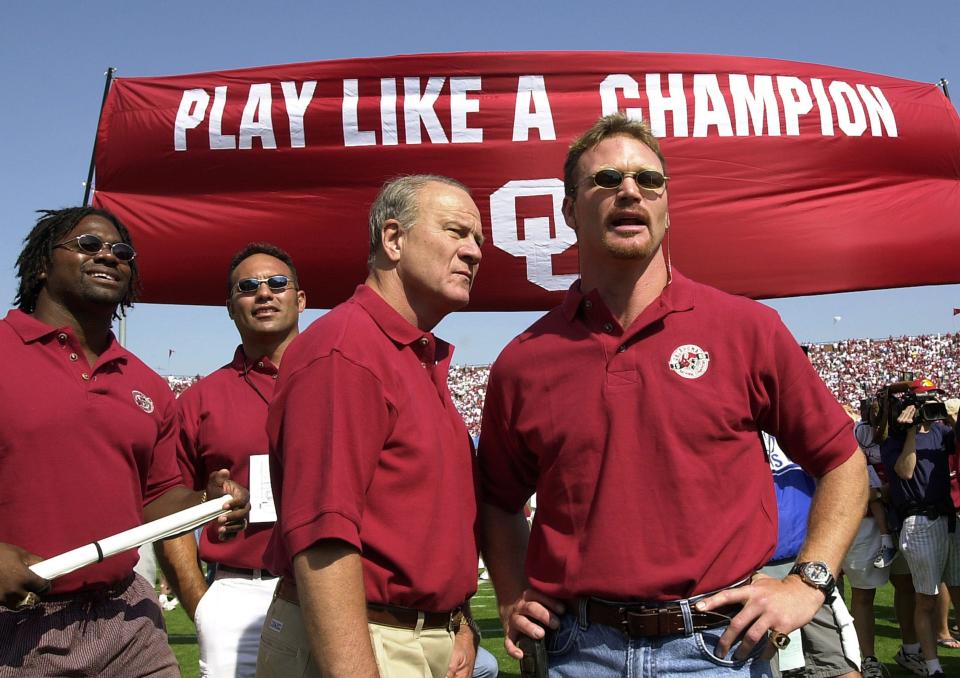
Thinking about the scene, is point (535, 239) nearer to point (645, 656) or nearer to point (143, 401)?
point (143, 401)

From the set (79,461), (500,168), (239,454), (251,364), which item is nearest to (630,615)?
(79,461)

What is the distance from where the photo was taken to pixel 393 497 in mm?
2244

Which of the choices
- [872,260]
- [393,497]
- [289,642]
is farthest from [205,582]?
[872,260]

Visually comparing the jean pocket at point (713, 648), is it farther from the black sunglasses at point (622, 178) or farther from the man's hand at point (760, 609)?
the black sunglasses at point (622, 178)

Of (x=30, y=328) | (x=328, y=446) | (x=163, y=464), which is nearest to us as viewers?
(x=328, y=446)

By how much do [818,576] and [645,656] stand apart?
0.43 metres

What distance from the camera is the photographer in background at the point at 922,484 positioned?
7.10 m

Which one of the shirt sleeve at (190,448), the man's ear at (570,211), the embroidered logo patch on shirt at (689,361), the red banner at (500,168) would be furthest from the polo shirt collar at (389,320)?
the red banner at (500,168)

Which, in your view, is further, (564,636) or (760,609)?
(564,636)

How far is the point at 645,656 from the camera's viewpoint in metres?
2.17

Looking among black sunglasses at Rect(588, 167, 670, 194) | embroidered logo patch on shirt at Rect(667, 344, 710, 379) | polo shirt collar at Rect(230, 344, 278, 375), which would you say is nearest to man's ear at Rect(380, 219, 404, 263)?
black sunglasses at Rect(588, 167, 670, 194)

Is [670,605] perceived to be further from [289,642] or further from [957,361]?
[957,361]

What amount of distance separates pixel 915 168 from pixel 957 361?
33715 millimetres

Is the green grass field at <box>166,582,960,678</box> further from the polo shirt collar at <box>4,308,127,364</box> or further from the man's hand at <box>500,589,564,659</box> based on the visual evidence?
the man's hand at <box>500,589,564,659</box>
